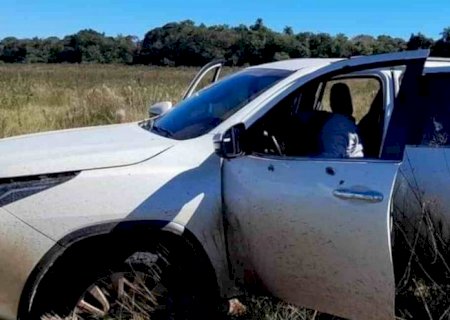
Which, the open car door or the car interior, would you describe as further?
the open car door

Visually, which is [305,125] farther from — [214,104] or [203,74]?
[203,74]

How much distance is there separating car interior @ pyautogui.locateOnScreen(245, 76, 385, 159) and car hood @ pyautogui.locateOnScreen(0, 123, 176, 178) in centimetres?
53

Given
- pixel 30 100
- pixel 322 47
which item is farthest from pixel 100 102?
pixel 322 47

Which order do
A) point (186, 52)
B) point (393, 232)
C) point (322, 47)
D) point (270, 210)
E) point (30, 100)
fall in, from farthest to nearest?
1. point (186, 52)
2. point (322, 47)
3. point (30, 100)
4. point (393, 232)
5. point (270, 210)

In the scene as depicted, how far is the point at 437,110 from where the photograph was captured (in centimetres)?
428

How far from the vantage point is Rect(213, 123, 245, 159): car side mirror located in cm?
352

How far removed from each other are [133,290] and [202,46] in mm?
33342

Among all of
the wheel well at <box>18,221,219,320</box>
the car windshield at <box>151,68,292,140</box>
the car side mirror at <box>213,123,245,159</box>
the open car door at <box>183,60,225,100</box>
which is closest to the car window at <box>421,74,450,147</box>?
the car windshield at <box>151,68,292,140</box>

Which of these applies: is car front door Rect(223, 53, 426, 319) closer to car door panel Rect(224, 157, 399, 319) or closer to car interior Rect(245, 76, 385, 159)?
car door panel Rect(224, 157, 399, 319)

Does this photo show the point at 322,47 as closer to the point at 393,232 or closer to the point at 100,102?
the point at 100,102

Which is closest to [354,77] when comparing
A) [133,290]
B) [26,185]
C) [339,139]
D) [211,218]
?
[339,139]

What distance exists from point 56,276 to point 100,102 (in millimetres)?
9899

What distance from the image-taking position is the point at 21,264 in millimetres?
3434

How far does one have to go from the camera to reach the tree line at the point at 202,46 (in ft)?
41.0
